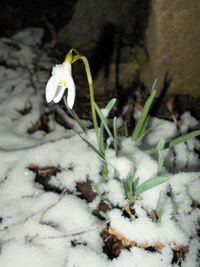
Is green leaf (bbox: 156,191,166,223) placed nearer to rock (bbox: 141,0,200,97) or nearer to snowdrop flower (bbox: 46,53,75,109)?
snowdrop flower (bbox: 46,53,75,109)

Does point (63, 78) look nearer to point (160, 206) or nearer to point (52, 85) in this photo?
point (52, 85)

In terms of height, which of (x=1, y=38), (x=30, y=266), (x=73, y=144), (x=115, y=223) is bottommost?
(x=30, y=266)

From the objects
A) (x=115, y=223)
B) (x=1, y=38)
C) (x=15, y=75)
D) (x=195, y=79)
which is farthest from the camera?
(x=1, y=38)

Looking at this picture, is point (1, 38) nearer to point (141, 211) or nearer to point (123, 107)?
point (123, 107)

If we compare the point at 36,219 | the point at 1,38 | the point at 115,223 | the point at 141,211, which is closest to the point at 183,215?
the point at 141,211

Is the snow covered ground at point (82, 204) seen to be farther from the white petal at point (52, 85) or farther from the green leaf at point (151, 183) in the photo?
the white petal at point (52, 85)

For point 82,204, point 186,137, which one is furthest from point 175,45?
point 82,204
